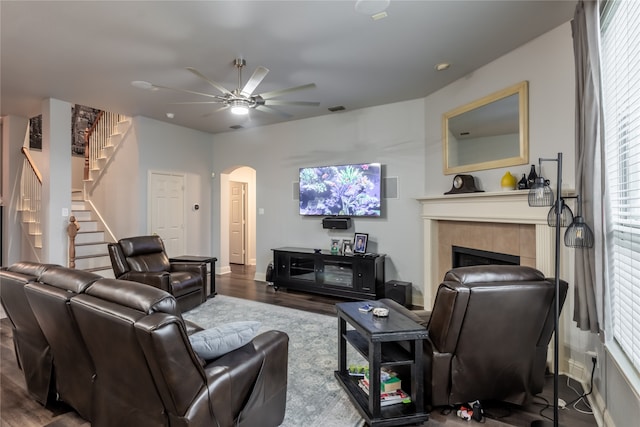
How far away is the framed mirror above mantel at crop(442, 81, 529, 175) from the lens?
3.15m

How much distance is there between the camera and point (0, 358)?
2871 millimetres

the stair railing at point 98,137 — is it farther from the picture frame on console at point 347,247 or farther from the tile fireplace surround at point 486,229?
the tile fireplace surround at point 486,229

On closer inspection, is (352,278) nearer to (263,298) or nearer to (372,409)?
(263,298)

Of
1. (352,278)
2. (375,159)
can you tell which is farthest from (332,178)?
(352,278)

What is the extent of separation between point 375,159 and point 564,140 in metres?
2.59

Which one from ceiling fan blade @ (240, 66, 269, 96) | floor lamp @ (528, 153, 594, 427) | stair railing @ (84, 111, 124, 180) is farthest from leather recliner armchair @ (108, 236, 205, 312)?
floor lamp @ (528, 153, 594, 427)

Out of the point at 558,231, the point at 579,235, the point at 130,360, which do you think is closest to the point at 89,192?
the point at 130,360

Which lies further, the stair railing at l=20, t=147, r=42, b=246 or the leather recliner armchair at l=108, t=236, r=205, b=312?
the stair railing at l=20, t=147, r=42, b=246

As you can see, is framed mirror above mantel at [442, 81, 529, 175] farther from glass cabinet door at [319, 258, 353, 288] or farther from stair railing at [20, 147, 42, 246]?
stair railing at [20, 147, 42, 246]

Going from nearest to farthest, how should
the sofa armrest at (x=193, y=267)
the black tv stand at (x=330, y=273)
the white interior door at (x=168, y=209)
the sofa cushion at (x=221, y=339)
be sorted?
the sofa cushion at (x=221, y=339), the sofa armrest at (x=193, y=267), the black tv stand at (x=330, y=273), the white interior door at (x=168, y=209)

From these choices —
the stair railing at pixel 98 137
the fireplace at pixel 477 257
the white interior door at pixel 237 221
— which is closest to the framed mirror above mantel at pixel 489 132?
the fireplace at pixel 477 257

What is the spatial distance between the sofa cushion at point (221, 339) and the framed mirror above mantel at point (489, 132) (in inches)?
116

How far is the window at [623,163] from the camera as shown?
1.70 m

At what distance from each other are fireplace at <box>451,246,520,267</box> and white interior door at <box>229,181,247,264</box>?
5.27 metres
